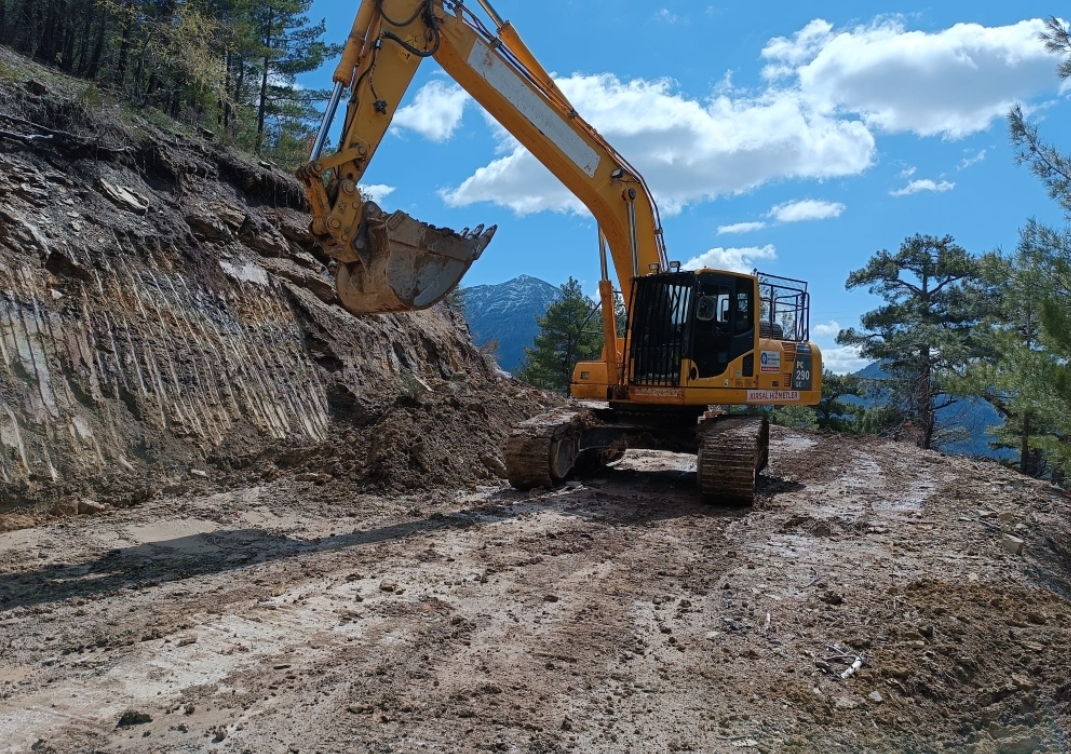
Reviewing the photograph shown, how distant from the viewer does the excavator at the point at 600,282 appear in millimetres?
7184

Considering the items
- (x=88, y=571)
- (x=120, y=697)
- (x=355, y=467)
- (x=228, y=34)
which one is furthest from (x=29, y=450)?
(x=228, y=34)

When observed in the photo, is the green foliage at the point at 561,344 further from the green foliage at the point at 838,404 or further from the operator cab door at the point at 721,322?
the operator cab door at the point at 721,322

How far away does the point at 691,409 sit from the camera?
1018cm

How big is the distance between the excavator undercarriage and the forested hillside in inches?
343

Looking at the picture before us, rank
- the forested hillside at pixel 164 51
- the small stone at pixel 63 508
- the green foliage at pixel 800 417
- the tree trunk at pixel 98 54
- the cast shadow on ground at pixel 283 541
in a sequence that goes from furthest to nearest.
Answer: the green foliage at pixel 800 417 < the tree trunk at pixel 98 54 < the forested hillside at pixel 164 51 < the small stone at pixel 63 508 < the cast shadow on ground at pixel 283 541

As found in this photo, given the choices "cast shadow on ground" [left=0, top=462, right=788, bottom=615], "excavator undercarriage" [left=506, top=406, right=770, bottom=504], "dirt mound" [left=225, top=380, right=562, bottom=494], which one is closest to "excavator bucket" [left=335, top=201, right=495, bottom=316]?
"cast shadow on ground" [left=0, top=462, right=788, bottom=615]

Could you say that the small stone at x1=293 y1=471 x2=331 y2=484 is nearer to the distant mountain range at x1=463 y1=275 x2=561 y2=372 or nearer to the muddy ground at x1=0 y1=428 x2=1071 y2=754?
the muddy ground at x1=0 y1=428 x2=1071 y2=754

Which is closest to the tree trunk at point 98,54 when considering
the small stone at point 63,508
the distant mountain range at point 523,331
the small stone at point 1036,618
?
the distant mountain range at point 523,331

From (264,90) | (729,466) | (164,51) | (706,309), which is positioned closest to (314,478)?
(729,466)

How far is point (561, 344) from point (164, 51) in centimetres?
1976

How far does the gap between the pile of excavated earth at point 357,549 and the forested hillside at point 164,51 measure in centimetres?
333

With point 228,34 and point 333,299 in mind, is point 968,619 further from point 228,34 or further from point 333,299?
point 228,34

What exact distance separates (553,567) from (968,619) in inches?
113

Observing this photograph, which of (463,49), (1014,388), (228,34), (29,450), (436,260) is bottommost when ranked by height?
(29,450)
